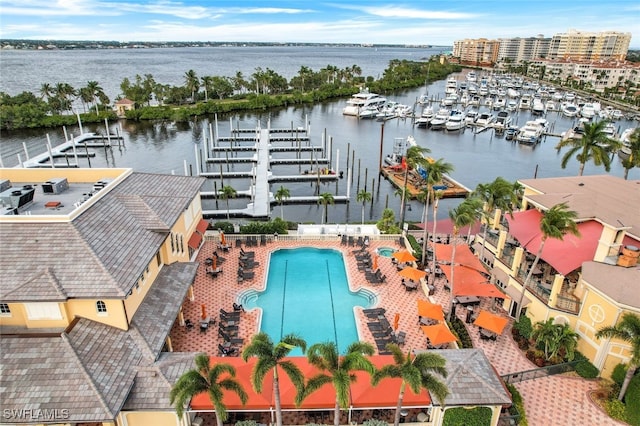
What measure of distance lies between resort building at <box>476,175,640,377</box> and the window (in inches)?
977

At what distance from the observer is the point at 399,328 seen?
2597 cm

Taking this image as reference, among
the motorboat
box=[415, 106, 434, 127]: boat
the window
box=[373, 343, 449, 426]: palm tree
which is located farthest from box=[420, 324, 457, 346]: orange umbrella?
the motorboat

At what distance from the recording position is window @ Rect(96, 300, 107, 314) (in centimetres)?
1916

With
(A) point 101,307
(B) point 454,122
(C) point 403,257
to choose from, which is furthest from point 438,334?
(B) point 454,122

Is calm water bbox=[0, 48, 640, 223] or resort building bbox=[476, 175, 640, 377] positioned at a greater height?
resort building bbox=[476, 175, 640, 377]

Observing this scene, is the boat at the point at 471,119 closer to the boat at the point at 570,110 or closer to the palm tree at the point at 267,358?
the boat at the point at 570,110

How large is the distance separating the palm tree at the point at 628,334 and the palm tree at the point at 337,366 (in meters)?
13.1

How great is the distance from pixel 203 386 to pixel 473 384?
12.2 metres

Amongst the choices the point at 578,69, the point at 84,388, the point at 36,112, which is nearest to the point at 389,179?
the point at 84,388

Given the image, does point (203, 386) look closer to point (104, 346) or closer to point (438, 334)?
point (104, 346)

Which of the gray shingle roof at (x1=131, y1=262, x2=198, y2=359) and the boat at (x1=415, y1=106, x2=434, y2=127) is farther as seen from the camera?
the boat at (x1=415, y1=106, x2=434, y2=127)

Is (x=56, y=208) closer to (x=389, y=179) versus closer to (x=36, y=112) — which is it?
(x=389, y=179)

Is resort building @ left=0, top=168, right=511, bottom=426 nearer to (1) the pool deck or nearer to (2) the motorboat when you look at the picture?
(1) the pool deck

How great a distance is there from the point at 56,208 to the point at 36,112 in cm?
7980
